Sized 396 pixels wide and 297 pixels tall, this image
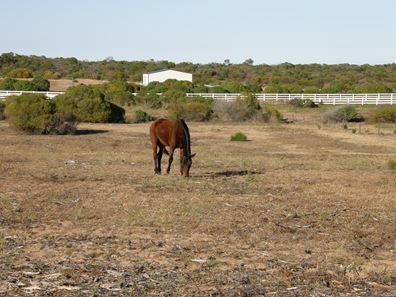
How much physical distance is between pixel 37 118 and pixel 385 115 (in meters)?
24.3

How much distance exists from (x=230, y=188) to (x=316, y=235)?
5124 millimetres

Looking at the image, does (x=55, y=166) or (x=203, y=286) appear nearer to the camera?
(x=203, y=286)

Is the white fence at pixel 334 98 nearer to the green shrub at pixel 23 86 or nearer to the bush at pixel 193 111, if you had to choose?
the bush at pixel 193 111

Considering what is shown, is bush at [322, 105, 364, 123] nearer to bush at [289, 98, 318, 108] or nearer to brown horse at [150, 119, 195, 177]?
bush at [289, 98, 318, 108]

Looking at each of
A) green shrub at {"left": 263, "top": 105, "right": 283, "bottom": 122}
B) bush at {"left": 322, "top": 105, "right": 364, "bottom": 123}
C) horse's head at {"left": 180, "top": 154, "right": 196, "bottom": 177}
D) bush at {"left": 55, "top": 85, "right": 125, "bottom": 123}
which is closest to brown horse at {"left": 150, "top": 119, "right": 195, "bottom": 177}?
horse's head at {"left": 180, "top": 154, "right": 196, "bottom": 177}

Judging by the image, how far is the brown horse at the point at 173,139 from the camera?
1791cm

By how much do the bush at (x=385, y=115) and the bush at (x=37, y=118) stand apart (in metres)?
21.8

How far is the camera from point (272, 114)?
47.4m

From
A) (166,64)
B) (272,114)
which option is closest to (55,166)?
(272,114)

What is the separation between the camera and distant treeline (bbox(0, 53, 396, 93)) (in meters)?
80.8

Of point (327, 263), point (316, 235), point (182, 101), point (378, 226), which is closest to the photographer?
point (327, 263)

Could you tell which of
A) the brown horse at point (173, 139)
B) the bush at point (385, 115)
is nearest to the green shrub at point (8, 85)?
the bush at point (385, 115)

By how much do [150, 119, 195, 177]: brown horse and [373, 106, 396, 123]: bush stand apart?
100ft

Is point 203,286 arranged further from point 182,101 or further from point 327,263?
point 182,101
